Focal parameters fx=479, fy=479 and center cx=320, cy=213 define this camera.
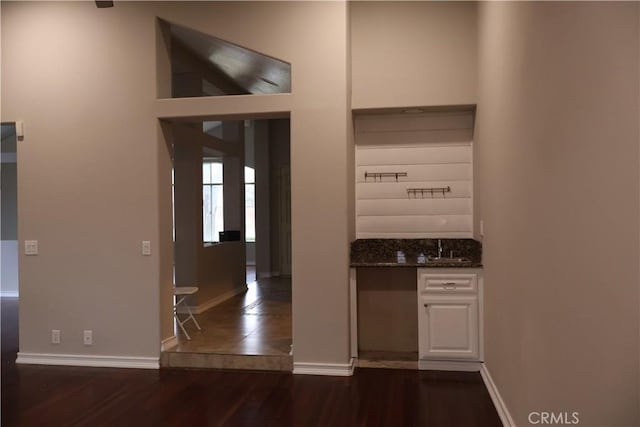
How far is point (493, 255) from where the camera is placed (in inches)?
136

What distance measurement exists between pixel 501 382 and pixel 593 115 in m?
1.87

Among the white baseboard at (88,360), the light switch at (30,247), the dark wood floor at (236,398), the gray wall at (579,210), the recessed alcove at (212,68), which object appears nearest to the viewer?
the gray wall at (579,210)

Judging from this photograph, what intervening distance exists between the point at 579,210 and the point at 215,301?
16.4 ft

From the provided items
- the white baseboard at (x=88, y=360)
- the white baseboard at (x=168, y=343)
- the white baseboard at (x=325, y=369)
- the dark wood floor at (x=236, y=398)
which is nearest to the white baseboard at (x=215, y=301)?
the white baseboard at (x=168, y=343)

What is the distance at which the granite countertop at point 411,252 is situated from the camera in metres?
3.96

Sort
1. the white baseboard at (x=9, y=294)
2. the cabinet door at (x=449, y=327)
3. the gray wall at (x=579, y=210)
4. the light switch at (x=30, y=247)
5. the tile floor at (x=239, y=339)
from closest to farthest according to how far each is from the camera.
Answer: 1. the gray wall at (x=579, y=210)
2. the cabinet door at (x=449, y=327)
3. the tile floor at (x=239, y=339)
4. the light switch at (x=30, y=247)
5. the white baseboard at (x=9, y=294)

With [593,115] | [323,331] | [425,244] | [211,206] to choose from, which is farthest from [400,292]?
[211,206]

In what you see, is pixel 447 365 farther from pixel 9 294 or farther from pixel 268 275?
pixel 9 294

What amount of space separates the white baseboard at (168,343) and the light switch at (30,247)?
4.67 feet

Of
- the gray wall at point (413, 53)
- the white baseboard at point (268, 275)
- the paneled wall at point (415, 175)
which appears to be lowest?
the white baseboard at point (268, 275)

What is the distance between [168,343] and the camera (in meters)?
4.27

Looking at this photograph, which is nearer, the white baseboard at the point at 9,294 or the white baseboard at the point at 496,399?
the white baseboard at the point at 496,399

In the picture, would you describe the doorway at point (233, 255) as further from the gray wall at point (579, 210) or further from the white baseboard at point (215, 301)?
the gray wall at point (579, 210)

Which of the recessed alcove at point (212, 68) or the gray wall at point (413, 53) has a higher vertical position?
the recessed alcove at point (212, 68)
